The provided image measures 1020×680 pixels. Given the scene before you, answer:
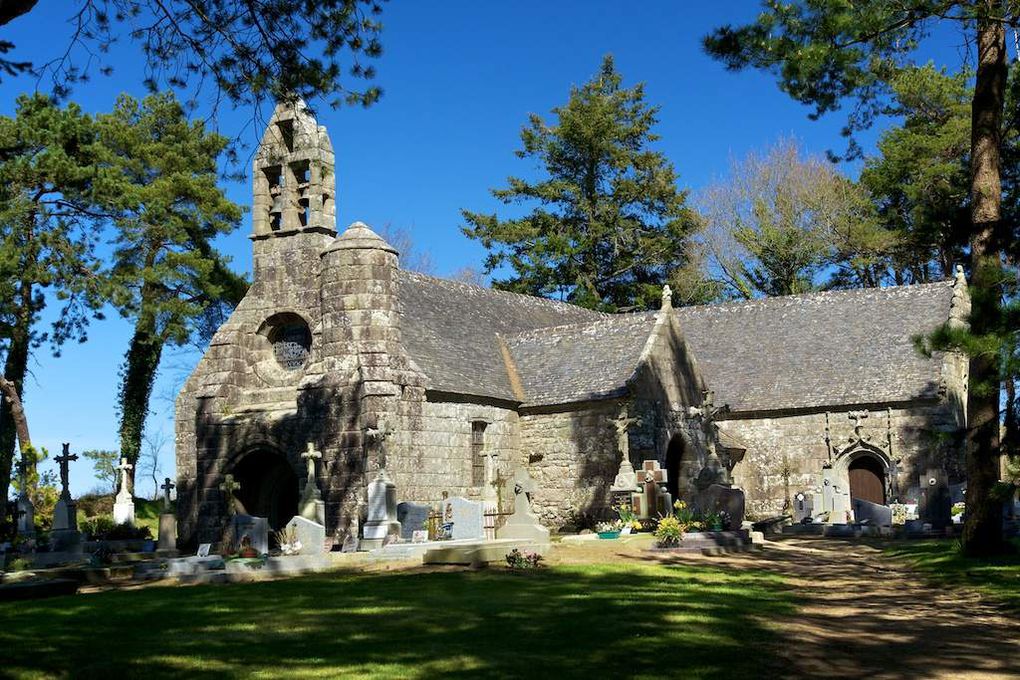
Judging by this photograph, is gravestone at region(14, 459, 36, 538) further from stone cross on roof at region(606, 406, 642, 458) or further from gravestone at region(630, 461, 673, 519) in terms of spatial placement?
gravestone at region(630, 461, 673, 519)

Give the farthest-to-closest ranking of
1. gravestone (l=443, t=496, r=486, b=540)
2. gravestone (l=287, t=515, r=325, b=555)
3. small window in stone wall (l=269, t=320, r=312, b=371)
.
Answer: small window in stone wall (l=269, t=320, r=312, b=371)
gravestone (l=443, t=496, r=486, b=540)
gravestone (l=287, t=515, r=325, b=555)

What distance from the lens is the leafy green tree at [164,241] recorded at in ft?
124

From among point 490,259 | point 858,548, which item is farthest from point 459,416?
point 490,259

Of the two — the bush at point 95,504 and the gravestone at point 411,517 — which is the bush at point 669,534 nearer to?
the gravestone at point 411,517

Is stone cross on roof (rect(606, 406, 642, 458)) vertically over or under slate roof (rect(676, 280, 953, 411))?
under

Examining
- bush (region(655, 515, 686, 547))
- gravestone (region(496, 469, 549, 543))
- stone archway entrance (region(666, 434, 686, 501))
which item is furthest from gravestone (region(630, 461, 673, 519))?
stone archway entrance (region(666, 434, 686, 501))

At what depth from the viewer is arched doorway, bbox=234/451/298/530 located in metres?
26.6

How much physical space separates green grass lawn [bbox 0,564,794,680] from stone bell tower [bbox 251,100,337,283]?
39.7 feet

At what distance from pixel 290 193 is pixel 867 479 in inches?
724

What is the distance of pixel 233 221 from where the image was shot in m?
41.2

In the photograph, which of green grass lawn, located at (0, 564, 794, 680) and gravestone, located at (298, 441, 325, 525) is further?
gravestone, located at (298, 441, 325, 525)

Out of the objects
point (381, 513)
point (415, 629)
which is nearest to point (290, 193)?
point (381, 513)

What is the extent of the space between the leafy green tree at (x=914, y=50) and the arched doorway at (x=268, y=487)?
1494cm

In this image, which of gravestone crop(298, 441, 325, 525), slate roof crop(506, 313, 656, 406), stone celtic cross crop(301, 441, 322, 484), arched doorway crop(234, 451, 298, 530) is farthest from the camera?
slate roof crop(506, 313, 656, 406)
